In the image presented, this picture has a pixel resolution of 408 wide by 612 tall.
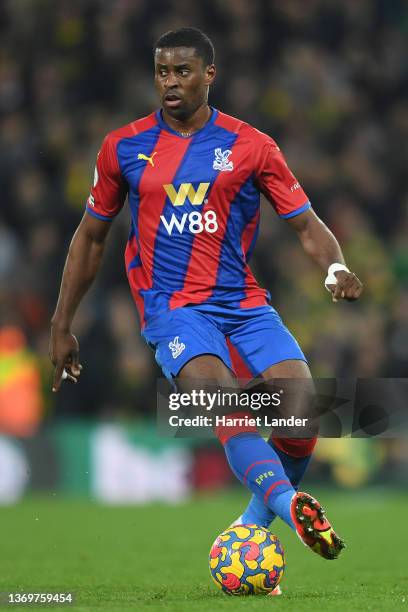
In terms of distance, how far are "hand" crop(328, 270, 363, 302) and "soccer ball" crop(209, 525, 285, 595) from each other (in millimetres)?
1079

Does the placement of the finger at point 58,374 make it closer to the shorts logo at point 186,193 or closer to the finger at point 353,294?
the shorts logo at point 186,193

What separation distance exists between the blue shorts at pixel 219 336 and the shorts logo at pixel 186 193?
18.3 inches

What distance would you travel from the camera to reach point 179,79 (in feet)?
19.3

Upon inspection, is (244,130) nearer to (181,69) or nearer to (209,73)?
(209,73)

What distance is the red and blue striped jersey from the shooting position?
5906 millimetres

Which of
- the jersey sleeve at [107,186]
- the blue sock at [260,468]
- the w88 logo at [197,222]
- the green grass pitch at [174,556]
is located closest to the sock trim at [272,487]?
the blue sock at [260,468]

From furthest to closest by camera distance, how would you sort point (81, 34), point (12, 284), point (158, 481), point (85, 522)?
point (81, 34)
point (12, 284)
point (158, 481)
point (85, 522)

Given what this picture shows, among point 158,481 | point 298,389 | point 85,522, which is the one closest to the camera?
point 298,389

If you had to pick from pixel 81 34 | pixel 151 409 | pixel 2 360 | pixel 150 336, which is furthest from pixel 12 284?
pixel 150 336

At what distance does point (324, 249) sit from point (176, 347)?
777 mm

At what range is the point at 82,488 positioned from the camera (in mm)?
13125

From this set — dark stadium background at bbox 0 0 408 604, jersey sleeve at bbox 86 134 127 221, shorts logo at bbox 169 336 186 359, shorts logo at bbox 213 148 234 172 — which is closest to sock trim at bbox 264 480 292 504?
shorts logo at bbox 169 336 186 359

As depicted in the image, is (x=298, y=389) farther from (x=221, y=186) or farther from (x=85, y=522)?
(x=85, y=522)

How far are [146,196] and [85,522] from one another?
5.01 metres
